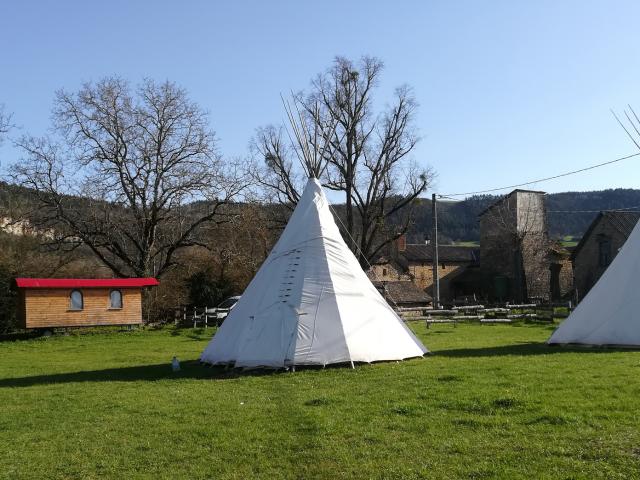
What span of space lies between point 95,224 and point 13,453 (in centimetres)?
2738

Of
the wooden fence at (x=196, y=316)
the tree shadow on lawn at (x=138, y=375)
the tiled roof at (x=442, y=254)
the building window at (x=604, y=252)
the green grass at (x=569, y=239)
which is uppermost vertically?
the green grass at (x=569, y=239)

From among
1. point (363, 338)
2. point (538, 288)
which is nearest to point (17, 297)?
point (363, 338)

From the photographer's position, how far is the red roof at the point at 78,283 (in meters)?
26.8

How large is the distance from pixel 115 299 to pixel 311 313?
18.9 m

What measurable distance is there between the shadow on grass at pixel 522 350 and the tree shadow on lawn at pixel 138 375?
4757 millimetres

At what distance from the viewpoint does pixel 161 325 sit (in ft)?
105

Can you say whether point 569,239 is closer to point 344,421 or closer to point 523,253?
point 523,253

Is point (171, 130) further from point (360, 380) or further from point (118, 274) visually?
point (360, 380)

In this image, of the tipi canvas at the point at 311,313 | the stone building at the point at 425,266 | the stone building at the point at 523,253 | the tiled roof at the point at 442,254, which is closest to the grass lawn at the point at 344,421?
the tipi canvas at the point at 311,313

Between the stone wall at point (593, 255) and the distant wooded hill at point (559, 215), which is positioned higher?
the distant wooded hill at point (559, 215)

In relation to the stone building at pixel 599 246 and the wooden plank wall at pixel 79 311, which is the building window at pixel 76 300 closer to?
the wooden plank wall at pixel 79 311

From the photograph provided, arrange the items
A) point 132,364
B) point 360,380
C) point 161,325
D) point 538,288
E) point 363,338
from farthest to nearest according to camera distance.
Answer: point 538,288, point 161,325, point 132,364, point 363,338, point 360,380

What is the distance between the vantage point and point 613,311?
1562 cm

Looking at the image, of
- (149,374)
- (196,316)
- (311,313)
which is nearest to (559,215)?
(196,316)
